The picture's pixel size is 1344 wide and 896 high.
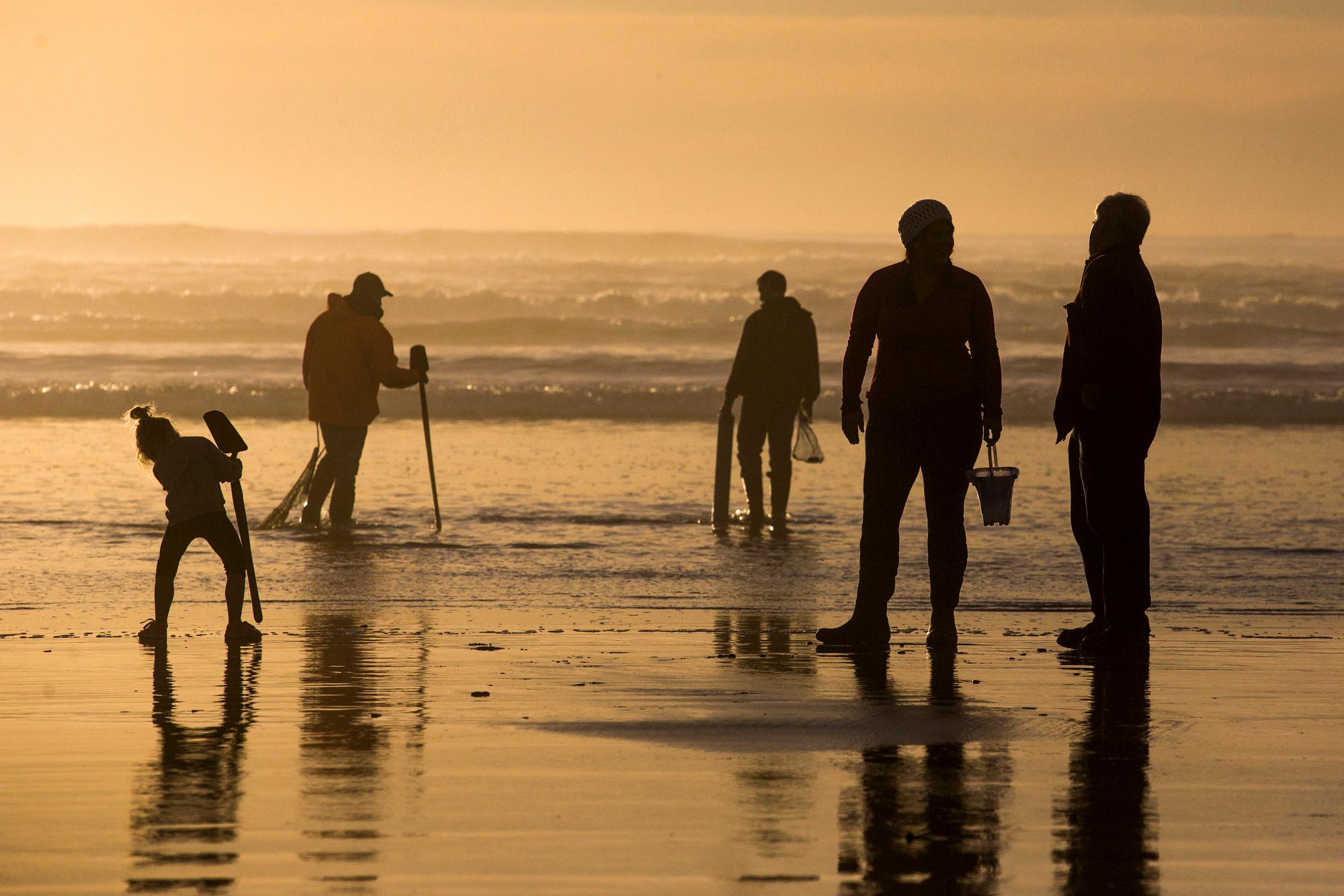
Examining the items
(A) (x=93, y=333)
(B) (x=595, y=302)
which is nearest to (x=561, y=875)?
(A) (x=93, y=333)

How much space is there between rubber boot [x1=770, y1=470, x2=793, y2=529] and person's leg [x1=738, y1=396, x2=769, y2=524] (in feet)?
0.41

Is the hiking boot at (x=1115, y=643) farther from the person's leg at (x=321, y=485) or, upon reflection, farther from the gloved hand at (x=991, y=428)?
the person's leg at (x=321, y=485)

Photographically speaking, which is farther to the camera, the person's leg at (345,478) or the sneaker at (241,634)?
the person's leg at (345,478)

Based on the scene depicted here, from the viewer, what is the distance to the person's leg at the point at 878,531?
7289 mm

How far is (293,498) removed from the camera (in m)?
12.2

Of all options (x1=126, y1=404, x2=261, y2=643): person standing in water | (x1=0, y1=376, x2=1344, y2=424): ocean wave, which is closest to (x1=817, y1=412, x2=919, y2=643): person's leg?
(x1=126, y1=404, x2=261, y2=643): person standing in water

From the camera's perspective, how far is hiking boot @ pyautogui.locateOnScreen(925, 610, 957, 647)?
7.27 metres

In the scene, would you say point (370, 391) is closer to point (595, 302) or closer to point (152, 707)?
point (152, 707)

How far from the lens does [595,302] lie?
47.6 meters

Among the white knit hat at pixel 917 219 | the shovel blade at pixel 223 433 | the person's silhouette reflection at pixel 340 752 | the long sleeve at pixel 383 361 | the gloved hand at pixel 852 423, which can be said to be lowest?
the person's silhouette reflection at pixel 340 752

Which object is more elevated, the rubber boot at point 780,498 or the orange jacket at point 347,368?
the orange jacket at point 347,368

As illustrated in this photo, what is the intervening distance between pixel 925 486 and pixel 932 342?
585 millimetres

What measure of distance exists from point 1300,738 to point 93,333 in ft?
126

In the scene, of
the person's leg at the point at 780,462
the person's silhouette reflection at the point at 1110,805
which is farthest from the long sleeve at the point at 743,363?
the person's silhouette reflection at the point at 1110,805
